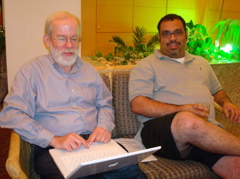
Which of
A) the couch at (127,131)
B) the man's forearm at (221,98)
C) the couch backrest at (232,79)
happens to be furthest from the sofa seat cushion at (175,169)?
the couch backrest at (232,79)

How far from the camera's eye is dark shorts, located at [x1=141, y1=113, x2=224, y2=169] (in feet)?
5.28

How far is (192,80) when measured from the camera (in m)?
2.04

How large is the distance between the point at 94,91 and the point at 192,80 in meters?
0.76

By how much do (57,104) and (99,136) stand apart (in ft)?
0.99

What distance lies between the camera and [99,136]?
1.50m

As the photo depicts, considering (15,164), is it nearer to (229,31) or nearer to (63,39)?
(63,39)

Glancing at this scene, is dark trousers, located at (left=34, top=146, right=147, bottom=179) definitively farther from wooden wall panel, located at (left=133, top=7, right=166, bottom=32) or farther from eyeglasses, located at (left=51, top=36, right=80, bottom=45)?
wooden wall panel, located at (left=133, top=7, right=166, bottom=32)

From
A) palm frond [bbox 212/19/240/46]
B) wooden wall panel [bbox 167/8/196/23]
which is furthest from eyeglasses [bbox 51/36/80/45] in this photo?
wooden wall panel [bbox 167/8/196/23]

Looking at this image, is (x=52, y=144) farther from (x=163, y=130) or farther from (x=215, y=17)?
(x=215, y=17)

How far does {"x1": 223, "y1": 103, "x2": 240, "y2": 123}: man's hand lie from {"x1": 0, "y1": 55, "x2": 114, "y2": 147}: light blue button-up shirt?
2.84ft

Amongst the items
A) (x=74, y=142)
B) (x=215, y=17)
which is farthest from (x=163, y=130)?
(x=215, y=17)

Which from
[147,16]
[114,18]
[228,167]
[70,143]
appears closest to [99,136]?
[70,143]

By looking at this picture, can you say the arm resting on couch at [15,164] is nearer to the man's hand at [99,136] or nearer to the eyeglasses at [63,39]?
the man's hand at [99,136]

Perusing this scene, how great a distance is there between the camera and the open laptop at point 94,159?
1.08 meters
